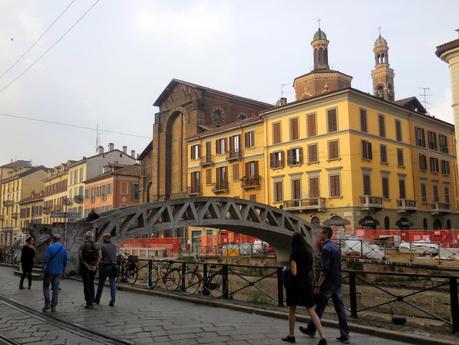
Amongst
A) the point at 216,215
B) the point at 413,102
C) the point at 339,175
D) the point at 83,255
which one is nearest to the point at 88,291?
the point at 83,255

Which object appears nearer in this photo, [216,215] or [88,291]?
[88,291]

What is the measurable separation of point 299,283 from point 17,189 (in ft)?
285

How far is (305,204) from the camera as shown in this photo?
38.1 metres

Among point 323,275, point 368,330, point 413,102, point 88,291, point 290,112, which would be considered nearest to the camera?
point 323,275

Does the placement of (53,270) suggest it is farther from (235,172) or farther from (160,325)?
(235,172)

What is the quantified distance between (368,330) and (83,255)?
592cm

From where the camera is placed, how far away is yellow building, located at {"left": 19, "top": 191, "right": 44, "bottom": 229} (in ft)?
252

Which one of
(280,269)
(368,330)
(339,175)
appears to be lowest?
(368,330)

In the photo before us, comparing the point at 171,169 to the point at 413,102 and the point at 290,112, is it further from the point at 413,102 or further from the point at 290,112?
the point at 413,102

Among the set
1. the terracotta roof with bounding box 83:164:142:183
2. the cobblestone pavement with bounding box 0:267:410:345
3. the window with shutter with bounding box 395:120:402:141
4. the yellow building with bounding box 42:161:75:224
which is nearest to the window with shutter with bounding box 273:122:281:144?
the window with shutter with bounding box 395:120:402:141

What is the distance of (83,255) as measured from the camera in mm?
9844

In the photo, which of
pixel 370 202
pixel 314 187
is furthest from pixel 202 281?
pixel 314 187

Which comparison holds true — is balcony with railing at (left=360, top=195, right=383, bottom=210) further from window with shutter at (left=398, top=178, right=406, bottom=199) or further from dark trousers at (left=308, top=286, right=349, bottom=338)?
dark trousers at (left=308, top=286, right=349, bottom=338)

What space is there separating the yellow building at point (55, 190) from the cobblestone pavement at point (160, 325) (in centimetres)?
6115
